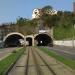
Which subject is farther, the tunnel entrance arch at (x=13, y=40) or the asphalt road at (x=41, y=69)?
the tunnel entrance arch at (x=13, y=40)

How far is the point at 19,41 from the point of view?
588 ft

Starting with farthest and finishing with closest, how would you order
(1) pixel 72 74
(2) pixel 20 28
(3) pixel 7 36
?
(2) pixel 20 28
(3) pixel 7 36
(1) pixel 72 74

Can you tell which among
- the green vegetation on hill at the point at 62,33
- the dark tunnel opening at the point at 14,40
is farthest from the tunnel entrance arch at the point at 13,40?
the green vegetation on hill at the point at 62,33

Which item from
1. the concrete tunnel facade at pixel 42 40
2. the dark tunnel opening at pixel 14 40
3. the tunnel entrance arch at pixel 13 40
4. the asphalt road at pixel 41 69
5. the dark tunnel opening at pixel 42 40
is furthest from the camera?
the dark tunnel opening at pixel 14 40

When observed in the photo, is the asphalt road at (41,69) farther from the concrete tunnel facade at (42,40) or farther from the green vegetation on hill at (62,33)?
the concrete tunnel facade at (42,40)

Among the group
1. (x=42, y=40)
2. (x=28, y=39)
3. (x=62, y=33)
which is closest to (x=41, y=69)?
(x=62, y=33)

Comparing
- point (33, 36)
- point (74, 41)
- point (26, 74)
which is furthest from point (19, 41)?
point (26, 74)

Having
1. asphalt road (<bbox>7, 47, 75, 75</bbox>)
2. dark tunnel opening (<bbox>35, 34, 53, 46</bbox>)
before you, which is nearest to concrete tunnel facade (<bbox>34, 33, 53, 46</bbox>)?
dark tunnel opening (<bbox>35, 34, 53, 46</bbox>)

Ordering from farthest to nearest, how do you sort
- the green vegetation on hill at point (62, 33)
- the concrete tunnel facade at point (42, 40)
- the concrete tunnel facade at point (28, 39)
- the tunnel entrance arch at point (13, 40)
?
the concrete tunnel facade at point (42, 40)
the tunnel entrance arch at point (13, 40)
the concrete tunnel facade at point (28, 39)
the green vegetation on hill at point (62, 33)

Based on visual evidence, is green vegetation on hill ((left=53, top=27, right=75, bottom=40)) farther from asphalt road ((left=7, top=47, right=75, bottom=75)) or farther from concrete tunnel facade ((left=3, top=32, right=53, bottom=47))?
asphalt road ((left=7, top=47, right=75, bottom=75))

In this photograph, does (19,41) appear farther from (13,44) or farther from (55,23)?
(55,23)

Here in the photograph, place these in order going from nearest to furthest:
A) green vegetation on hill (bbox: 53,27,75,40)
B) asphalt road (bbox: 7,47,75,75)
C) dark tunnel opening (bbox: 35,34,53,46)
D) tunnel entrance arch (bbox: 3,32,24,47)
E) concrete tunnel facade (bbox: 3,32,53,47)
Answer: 1. asphalt road (bbox: 7,47,75,75)
2. green vegetation on hill (bbox: 53,27,75,40)
3. concrete tunnel facade (bbox: 3,32,53,47)
4. tunnel entrance arch (bbox: 3,32,24,47)
5. dark tunnel opening (bbox: 35,34,53,46)

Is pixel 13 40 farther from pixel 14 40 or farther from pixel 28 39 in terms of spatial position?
pixel 28 39

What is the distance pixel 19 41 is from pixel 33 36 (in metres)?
22.3
